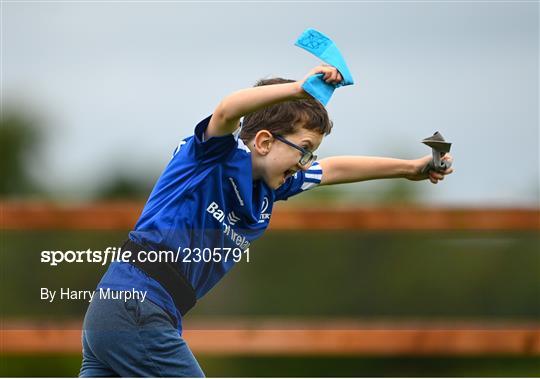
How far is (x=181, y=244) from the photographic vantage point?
9.92 ft

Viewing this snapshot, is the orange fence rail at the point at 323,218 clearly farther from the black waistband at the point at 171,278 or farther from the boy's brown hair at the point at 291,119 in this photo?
the black waistband at the point at 171,278

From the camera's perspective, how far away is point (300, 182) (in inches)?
138

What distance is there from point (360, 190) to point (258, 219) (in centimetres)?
528

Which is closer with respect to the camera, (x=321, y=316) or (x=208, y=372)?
(x=208, y=372)

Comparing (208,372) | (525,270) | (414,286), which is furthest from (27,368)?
(525,270)

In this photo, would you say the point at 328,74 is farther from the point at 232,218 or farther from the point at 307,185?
the point at 307,185

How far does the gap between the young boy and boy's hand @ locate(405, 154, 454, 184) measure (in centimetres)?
48

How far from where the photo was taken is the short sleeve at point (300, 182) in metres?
3.46

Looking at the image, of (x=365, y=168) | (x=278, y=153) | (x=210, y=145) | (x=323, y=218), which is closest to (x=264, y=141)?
(x=278, y=153)

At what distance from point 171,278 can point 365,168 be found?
96 centimetres

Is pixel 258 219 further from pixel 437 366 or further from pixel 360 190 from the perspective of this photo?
pixel 360 190

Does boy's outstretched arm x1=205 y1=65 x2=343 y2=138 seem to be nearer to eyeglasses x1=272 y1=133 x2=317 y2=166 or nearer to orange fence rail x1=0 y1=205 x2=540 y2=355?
eyeglasses x1=272 y1=133 x2=317 y2=166

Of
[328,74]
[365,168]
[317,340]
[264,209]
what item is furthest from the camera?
[317,340]

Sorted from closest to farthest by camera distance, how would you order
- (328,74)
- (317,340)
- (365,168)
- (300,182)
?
(328,74) < (300,182) < (365,168) < (317,340)
